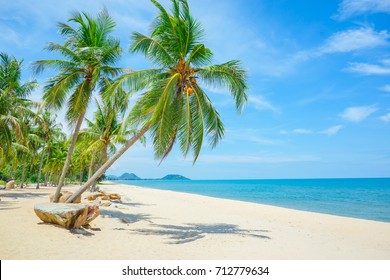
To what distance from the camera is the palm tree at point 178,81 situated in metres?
9.27

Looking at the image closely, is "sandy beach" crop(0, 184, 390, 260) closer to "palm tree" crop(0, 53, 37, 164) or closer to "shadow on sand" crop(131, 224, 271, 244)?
"shadow on sand" crop(131, 224, 271, 244)

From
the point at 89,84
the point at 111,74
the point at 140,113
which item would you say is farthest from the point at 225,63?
the point at 89,84

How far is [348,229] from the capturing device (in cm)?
1297

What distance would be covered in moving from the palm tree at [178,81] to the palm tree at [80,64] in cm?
211

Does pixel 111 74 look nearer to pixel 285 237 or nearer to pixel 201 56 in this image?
pixel 201 56

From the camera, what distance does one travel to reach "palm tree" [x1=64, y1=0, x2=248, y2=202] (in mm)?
9273

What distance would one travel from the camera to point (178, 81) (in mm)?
9711

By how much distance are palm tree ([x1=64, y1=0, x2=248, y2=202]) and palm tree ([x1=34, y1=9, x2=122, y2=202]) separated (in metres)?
2.11

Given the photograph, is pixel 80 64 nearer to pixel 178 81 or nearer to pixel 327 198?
pixel 178 81

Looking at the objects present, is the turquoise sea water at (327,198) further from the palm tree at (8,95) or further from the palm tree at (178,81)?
the palm tree at (8,95)

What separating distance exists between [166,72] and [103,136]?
1264cm

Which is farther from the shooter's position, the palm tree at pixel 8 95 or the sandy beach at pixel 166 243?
the palm tree at pixel 8 95

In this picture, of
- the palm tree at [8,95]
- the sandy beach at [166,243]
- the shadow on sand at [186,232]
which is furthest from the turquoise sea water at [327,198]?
the palm tree at [8,95]

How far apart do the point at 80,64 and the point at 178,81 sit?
4464 mm
